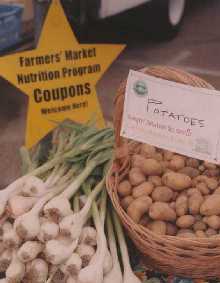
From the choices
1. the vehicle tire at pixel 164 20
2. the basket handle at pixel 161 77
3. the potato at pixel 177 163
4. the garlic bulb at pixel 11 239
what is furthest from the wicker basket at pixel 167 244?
the vehicle tire at pixel 164 20

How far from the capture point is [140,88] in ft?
3.75

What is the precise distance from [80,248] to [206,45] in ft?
2.06

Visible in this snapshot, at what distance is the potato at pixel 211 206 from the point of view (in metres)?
1.08

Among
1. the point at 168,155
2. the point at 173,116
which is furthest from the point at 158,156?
the point at 173,116

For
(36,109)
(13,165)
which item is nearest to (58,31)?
(36,109)

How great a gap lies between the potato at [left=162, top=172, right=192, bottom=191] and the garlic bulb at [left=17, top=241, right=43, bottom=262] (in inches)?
12.7

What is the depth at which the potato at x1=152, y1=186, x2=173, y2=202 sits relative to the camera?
3.69 feet

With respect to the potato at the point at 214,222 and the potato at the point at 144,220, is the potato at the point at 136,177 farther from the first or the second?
the potato at the point at 214,222

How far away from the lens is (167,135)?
3.76 feet

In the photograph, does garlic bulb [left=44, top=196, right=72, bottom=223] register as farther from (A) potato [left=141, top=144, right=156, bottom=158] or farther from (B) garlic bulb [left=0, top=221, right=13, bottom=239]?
(A) potato [left=141, top=144, right=156, bottom=158]

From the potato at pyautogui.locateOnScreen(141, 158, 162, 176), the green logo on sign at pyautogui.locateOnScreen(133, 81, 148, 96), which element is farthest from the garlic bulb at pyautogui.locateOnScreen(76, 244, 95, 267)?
the green logo on sign at pyautogui.locateOnScreen(133, 81, 148, 96)

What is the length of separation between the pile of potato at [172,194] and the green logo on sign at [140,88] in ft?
0.46

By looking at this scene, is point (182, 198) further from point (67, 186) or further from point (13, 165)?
point (13, 165)

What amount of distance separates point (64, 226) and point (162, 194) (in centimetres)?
23
